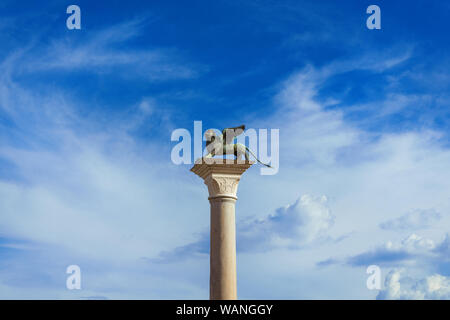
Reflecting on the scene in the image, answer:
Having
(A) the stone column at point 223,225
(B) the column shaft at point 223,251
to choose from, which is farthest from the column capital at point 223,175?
(B) the column shaft at point 223,251

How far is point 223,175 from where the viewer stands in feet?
52.9

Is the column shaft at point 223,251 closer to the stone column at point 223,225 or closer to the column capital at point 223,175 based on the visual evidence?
the stone column at point 223,225

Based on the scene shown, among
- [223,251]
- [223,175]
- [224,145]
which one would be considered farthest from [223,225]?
[224,145]

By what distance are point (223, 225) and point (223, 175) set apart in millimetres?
1483

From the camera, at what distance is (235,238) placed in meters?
15.9

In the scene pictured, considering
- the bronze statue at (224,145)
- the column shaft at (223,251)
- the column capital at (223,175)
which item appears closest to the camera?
the column shaft at (223,251)

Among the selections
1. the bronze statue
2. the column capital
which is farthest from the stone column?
the bronze statue

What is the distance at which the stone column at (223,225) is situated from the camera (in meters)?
15.6

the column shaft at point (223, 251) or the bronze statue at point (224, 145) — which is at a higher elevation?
the bronze statue at point (224, 145)
